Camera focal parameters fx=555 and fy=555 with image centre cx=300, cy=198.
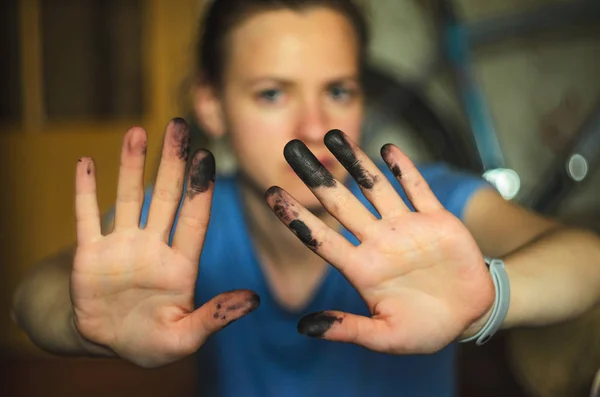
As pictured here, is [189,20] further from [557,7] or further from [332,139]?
[332,139]

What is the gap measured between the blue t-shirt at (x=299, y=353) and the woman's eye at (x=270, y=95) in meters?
0.18

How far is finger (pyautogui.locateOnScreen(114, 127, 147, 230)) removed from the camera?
45cm

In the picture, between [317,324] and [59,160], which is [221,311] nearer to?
[317,324]

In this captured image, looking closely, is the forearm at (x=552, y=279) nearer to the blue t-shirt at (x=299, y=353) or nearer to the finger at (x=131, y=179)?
the blue t-shirt at (x=299, y=353)

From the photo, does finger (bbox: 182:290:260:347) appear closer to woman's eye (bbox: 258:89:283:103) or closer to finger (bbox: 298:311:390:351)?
finger (bbox: 298:311:390:351)

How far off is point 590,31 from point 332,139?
1742 millimetres

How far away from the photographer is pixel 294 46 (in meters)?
0.69

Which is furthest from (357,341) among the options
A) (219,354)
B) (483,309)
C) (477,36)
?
(477,36)

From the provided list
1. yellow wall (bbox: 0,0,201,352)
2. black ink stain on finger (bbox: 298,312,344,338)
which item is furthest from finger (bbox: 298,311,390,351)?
yellow wall (bbox: 0,0,201,352)

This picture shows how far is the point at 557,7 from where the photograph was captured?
5.29 ft

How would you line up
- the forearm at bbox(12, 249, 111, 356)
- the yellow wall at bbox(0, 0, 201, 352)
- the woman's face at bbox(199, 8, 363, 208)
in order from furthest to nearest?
1. the yellow wall at bbox(0, 0, 201, 352)
2. the woman's face at bbox(199, 8, 363, 208)
3. the forearm at bbox(12, 249, 111, 356)

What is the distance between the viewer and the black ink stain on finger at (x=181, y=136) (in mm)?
456

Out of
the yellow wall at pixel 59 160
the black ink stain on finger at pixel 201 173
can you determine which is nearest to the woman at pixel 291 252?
the black ink stain on finger at pixel 201 173

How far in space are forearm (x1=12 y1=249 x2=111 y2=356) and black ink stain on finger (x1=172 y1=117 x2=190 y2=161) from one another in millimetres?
185
